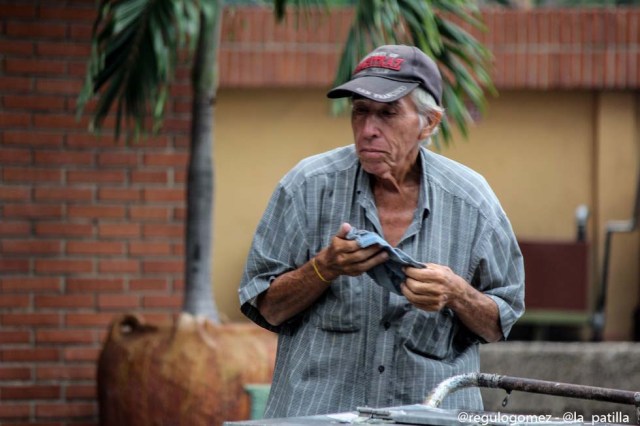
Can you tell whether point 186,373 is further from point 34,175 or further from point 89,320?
point 34,175

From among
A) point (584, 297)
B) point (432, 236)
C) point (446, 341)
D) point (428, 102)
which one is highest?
point (428, 102)

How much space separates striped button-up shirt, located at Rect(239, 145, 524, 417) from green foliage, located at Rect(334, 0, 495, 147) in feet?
6.22

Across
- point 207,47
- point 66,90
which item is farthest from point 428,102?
point 66,90

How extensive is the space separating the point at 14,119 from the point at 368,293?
3.50 m

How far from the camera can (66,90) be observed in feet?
21.7

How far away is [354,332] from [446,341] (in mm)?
246

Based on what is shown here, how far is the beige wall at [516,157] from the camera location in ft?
29.6

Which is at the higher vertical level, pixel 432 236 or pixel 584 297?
pixel 432 236

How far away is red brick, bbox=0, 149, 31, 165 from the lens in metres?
6.53

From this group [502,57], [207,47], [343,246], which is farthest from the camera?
[502,57]

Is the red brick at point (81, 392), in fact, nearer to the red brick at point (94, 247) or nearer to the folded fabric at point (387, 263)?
the red brick at point (94, 247)

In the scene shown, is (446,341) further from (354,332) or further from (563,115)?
(563,115)

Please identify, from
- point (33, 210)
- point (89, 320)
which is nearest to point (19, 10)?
point (33, 210)

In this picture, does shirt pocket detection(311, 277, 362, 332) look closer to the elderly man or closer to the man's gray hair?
the elderly man
